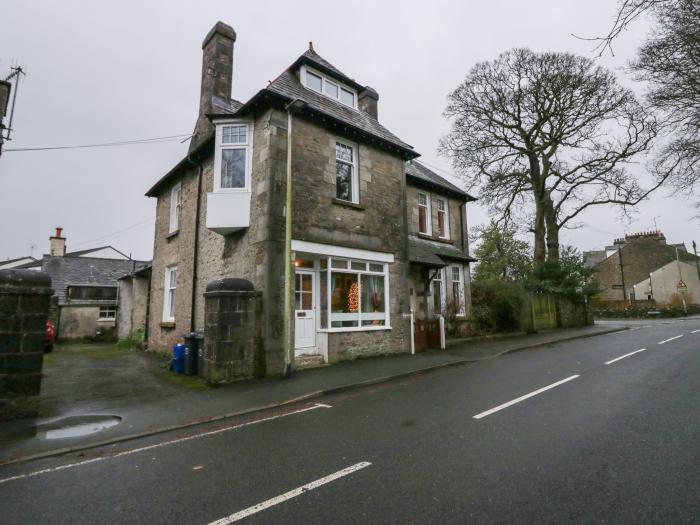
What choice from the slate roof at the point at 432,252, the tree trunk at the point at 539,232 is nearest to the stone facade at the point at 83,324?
the slate roof at the point at 432,252

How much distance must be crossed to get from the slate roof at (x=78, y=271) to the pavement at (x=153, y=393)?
14438mm

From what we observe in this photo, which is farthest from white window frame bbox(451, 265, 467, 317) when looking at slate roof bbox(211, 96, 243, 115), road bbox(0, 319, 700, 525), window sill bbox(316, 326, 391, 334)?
slate roof bbox(211, 96, 243, 115)

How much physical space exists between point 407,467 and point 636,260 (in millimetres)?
55266

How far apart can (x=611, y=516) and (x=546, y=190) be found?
76.4 feet

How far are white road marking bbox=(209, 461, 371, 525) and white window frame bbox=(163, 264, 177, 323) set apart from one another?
39.9 feet

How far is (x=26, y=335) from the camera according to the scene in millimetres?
6207

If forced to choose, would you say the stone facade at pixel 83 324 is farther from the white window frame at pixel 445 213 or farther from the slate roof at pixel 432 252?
the white window frame at pixel 445 213

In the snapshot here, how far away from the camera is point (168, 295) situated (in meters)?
14.7

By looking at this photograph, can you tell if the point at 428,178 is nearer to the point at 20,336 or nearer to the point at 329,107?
the point at 329,107

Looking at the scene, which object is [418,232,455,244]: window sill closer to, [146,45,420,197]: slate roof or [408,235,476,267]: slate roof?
[408,235,476,267]: slate roof

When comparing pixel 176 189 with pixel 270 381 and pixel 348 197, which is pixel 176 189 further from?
pixel 270 381

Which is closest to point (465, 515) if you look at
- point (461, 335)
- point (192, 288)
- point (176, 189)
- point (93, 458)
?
point (93, 458)

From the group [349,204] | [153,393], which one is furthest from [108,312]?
[349,204]

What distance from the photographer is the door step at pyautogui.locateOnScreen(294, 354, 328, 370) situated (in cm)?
991
